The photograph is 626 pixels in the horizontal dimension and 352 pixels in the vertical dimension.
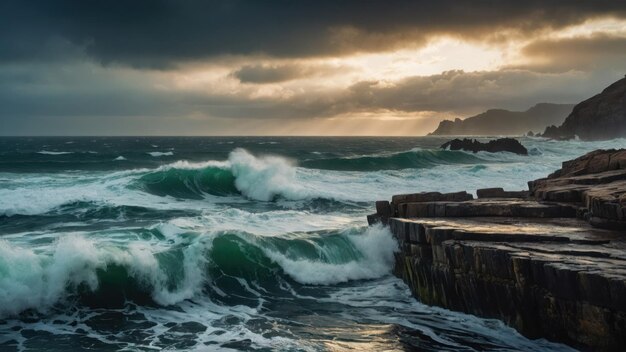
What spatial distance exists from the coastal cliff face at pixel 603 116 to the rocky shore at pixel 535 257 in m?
84.9

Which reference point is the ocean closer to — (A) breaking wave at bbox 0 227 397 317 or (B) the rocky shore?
(A) breaking wave at bbox 0 227 397 317

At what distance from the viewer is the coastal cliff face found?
89.8m

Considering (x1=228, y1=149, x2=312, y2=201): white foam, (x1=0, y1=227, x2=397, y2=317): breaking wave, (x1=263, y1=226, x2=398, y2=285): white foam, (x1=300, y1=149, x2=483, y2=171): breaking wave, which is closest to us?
(x1=0, y1=227, x2=397, y2=317): breaking wave

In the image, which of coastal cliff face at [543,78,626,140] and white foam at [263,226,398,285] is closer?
white foam at [263,226,398,285]

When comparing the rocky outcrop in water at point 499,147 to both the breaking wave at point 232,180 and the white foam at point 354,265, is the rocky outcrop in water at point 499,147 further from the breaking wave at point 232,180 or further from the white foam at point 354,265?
the white foam at point 354,265

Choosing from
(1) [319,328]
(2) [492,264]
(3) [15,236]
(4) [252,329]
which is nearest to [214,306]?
(4) [252,329]

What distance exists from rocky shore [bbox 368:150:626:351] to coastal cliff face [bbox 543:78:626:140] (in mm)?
84862

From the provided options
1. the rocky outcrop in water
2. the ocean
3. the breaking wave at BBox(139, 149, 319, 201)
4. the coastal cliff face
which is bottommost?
the ocean

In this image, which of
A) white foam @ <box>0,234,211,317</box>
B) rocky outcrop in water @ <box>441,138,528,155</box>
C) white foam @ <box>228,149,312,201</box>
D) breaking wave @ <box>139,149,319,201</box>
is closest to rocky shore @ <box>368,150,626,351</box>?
white foam @ <box>0,234,211,317</box>

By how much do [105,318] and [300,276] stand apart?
4675 millimetres

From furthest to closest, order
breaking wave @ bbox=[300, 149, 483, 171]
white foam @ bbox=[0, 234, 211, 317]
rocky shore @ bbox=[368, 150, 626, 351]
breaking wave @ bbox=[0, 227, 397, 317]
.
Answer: breaking wave @ bbox=[300, 149, 483, 171], breaking wave @ bbox=[0, 227, 397, 317], white foam @ bbox=[0, 234, 211, 317], rocky shore @ bbox=[368, 150, 626, 351]

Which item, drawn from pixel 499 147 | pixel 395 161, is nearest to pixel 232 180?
pixel 395 161

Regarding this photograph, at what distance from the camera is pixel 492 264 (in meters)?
9.21

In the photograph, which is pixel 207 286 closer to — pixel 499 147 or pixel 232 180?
pixel 232 180
